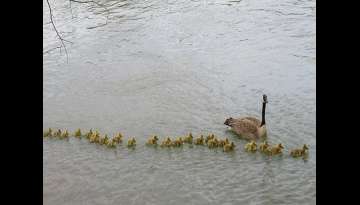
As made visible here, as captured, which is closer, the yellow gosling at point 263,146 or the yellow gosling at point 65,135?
the yellow gosling at point 263,146

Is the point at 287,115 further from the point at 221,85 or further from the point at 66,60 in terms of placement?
the point at 66,60

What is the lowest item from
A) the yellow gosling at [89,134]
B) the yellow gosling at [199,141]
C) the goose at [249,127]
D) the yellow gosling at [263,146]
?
the yellow gosling at [263,146]

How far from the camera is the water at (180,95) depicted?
8.99 m

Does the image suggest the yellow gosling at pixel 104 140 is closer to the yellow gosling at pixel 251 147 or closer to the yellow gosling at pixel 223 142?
the yellow gosling at pixel 223 142

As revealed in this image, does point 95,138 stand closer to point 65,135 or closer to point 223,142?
point 65,135

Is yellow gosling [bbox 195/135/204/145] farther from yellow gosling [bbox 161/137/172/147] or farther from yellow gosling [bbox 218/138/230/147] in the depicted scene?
yellow gosling [bbox 161/137/172/147]

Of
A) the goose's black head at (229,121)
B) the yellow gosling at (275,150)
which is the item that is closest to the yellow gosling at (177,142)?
the goose's black head at (229,121)

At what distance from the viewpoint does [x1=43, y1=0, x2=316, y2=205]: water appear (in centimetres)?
899

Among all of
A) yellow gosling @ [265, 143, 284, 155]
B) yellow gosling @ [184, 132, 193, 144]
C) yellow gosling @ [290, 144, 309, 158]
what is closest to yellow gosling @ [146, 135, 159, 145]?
yellow gosling @ [184, 132, 193, 144]

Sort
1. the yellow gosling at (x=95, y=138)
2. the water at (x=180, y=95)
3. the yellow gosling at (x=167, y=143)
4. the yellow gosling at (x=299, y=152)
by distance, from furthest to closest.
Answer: the yellow gosling at (x=95, y=138), the yellow gosling at (x=167, y=143), the yellow gosling at (x=299, y=152), the water at (x=180, y=95)

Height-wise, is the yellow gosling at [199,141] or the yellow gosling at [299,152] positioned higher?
the yellow gosling at [199,141]

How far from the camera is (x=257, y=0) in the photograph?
848 inches
